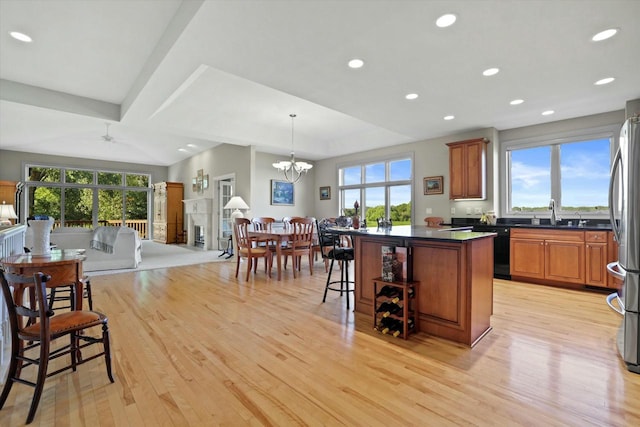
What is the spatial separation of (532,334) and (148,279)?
503cm

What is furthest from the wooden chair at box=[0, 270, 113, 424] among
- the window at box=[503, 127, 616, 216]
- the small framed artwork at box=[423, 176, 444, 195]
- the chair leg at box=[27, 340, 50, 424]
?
the window at box=[503, 127, 616, 216]

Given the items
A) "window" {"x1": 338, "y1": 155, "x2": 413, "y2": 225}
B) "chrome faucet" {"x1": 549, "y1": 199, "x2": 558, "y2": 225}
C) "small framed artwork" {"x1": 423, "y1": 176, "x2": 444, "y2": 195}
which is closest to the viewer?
"chrome faucet" {"x1": 549, "y1": 199, "x2": 558, "y2": 225}

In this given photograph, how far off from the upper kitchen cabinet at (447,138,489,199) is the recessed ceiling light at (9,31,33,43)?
6082mm

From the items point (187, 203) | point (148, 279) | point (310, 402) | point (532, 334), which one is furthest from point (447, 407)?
point (187, 203)

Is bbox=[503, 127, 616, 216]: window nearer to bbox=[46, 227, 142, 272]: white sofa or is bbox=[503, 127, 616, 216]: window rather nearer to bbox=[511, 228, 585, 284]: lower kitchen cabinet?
bbox=[511, 228, 585, 284]: lower kitchen cabinet

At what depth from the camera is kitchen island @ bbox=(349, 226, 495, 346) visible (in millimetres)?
2472

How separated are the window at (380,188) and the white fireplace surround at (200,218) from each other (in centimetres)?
379

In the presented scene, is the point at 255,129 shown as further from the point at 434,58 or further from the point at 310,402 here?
the point at 310,402

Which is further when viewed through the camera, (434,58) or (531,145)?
(531,145)

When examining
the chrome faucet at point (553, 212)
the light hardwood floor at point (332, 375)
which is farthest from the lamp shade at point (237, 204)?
the chrome faucet at point (553, 212)

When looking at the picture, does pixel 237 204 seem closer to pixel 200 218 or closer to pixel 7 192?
pixel 200 218

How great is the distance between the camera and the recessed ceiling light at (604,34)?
8.32ft

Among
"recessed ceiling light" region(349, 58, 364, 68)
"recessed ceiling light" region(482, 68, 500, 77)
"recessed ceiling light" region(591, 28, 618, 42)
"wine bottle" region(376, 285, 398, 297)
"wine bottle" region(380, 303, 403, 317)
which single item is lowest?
"wine bottle" region(380, 303, 403, 317)

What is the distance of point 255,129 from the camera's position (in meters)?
6.81
